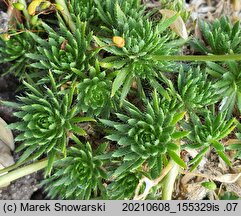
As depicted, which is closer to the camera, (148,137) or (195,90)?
(148,137)

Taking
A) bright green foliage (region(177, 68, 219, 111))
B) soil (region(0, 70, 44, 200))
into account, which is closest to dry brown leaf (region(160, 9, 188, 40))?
bright green foliage (region(177, 68, 219, 111))

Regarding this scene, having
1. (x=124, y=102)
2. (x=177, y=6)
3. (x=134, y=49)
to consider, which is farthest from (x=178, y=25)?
(x=124, y=102)

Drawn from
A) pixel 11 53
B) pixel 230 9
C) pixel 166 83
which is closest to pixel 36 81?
pixel 11 53

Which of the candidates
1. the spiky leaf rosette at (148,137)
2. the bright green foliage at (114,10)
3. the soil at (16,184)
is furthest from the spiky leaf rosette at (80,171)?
the bright green foliage at (114,10)

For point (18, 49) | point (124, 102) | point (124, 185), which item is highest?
point (18, 49)

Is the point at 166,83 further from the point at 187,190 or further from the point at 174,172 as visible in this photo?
the point at 187,190

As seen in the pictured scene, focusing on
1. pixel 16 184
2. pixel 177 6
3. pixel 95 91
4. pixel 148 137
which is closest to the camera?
pixel 148 137

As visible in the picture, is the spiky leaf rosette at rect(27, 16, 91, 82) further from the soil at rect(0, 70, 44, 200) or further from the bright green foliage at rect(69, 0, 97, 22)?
the soil at rect(0, 70, 44, 200)

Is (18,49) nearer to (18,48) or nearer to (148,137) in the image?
(18,48)

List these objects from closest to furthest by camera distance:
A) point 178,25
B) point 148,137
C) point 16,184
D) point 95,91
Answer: point 148,137, point 95,91, point 178,25, point 16,184
